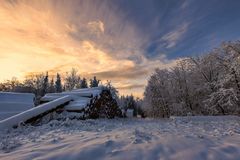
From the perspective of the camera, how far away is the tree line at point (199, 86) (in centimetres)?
2552

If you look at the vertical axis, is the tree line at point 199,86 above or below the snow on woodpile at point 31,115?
above

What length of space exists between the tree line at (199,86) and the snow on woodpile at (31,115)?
52.6 feet

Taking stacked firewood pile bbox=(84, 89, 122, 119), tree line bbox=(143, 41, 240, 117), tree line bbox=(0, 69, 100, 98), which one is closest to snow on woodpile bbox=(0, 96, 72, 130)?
stacked firewood pile bbox=(84, 89, 122, 119)

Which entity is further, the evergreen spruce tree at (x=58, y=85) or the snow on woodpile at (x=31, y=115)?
the evergreen spruce tree at (x=58, y=85)

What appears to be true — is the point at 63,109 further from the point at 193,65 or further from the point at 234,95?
the point at 193,65

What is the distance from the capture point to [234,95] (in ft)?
78.4


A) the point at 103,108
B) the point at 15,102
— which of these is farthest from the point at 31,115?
the point at 15,102

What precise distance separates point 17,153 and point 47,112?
720 cm

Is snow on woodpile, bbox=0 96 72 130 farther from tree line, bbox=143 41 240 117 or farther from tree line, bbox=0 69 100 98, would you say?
tree line, bbox=0 69 100 98

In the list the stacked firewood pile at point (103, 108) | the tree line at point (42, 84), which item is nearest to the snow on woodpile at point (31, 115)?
the stacked firewood pile at point (103, 108)

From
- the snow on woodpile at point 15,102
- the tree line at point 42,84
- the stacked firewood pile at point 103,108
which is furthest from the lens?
the tree line at point 42,84

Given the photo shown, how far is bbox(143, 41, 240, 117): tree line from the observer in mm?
25516

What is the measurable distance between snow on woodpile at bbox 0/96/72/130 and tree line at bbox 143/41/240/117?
16034 mm

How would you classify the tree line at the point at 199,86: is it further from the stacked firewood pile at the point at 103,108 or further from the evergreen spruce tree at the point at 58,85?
the evergreen spruce tree at the point at 58,85
